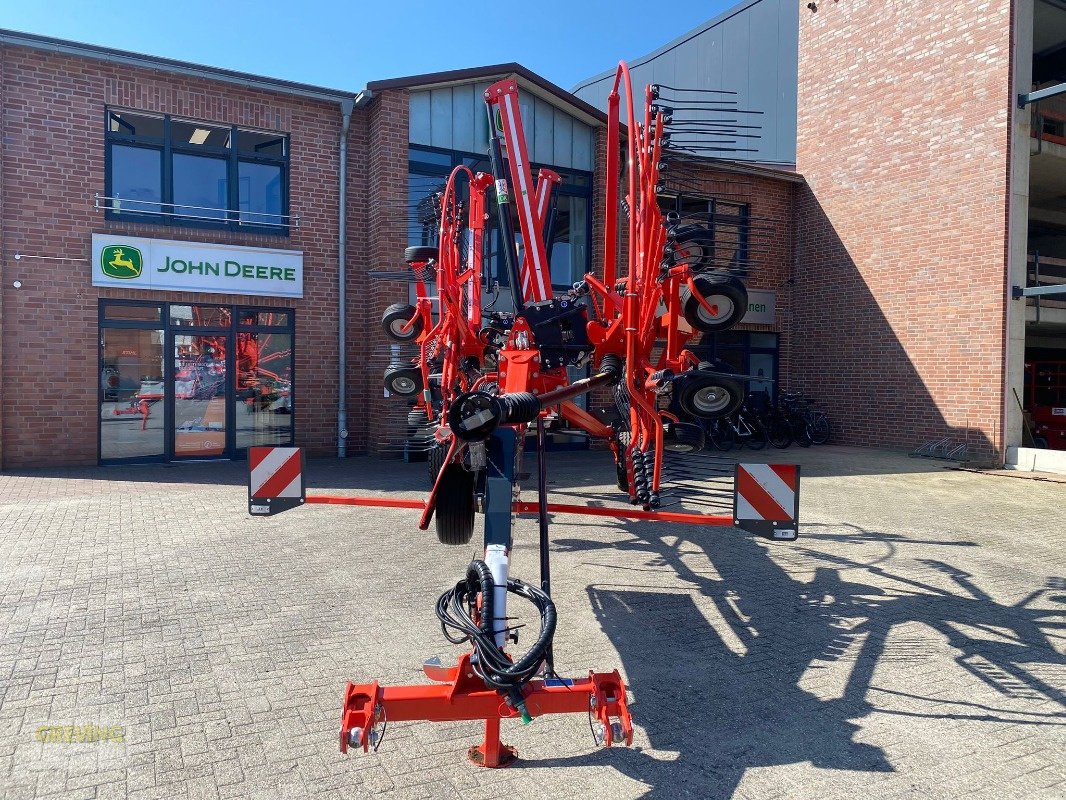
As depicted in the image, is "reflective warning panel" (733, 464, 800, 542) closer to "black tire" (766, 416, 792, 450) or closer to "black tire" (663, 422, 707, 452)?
"black tire" (663, 422, 707, 452)

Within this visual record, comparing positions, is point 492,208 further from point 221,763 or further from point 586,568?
point 221,763

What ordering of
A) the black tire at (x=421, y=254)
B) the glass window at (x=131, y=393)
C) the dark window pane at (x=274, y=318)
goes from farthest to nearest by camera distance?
the dark window pane at (x=274, y=318), the glass window at (x=131, y=393), the black tire at (x=421, y=254)

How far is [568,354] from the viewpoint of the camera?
5.47m

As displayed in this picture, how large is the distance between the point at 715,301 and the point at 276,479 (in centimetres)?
305

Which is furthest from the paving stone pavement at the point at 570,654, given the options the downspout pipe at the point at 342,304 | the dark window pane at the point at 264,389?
the downspout pipe at the point at 342,304

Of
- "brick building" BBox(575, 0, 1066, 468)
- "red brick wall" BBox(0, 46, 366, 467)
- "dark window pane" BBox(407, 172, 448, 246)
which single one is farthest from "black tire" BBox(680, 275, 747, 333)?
"brick building" BBox(575, 0, 1066, 468)

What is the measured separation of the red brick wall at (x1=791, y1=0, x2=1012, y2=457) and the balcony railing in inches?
418

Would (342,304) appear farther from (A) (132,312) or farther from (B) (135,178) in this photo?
(B) (135,178)

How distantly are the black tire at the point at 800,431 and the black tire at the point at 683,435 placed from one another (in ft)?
36.5

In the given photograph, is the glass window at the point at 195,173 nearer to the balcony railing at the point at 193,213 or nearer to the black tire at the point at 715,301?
the balcony railing at the point at 193,213

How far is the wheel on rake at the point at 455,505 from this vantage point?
454 cm

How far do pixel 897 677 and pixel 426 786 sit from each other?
2507 millimetres

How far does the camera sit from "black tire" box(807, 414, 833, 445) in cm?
1568

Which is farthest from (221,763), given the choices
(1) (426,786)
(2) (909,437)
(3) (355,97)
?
(2) (909,437)
